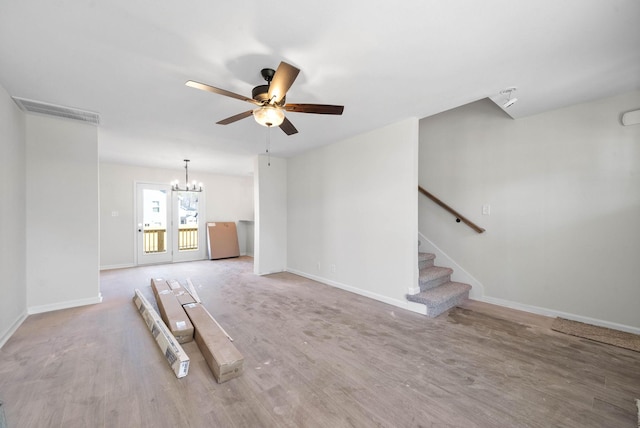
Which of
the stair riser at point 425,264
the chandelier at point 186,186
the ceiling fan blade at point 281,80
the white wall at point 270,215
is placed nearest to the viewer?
the ceiling fan blade at point 281,80

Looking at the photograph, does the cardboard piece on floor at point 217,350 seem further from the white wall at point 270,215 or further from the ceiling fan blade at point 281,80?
the white wall at point 270,215

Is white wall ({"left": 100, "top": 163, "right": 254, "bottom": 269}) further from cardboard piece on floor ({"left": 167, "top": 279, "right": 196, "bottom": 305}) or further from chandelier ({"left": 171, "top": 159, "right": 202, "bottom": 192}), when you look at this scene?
cardboard piece on floor ({"left": 167, "top": 279, "right": 196, "bottom": 305})

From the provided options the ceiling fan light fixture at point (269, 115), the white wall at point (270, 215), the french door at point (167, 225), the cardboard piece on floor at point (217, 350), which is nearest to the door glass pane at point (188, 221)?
the french door at point (167, 225)

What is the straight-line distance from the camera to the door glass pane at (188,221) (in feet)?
23.1

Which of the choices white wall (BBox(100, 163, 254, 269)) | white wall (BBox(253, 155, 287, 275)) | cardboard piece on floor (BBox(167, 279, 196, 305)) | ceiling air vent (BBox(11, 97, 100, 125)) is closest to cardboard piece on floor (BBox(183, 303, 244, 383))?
cardboard piece on floor (BBox(167, 279, 196, 305))

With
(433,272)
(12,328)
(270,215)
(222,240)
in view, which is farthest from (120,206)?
(433,272)

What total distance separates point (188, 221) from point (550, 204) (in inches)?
304

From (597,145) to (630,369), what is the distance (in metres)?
2.28

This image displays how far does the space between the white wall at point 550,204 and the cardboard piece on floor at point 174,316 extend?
12.3 feet

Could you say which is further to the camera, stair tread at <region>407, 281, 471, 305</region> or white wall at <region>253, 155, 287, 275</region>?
white wall at <region>253, 155, 287, 275</region>

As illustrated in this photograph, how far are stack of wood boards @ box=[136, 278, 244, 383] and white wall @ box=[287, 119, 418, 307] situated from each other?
2.20 meters

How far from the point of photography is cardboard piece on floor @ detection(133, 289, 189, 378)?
2004mm

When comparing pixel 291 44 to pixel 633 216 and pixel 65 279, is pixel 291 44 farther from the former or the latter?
pixel 65 279

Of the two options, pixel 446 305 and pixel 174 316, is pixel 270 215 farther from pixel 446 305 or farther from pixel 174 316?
pixel 446 305
